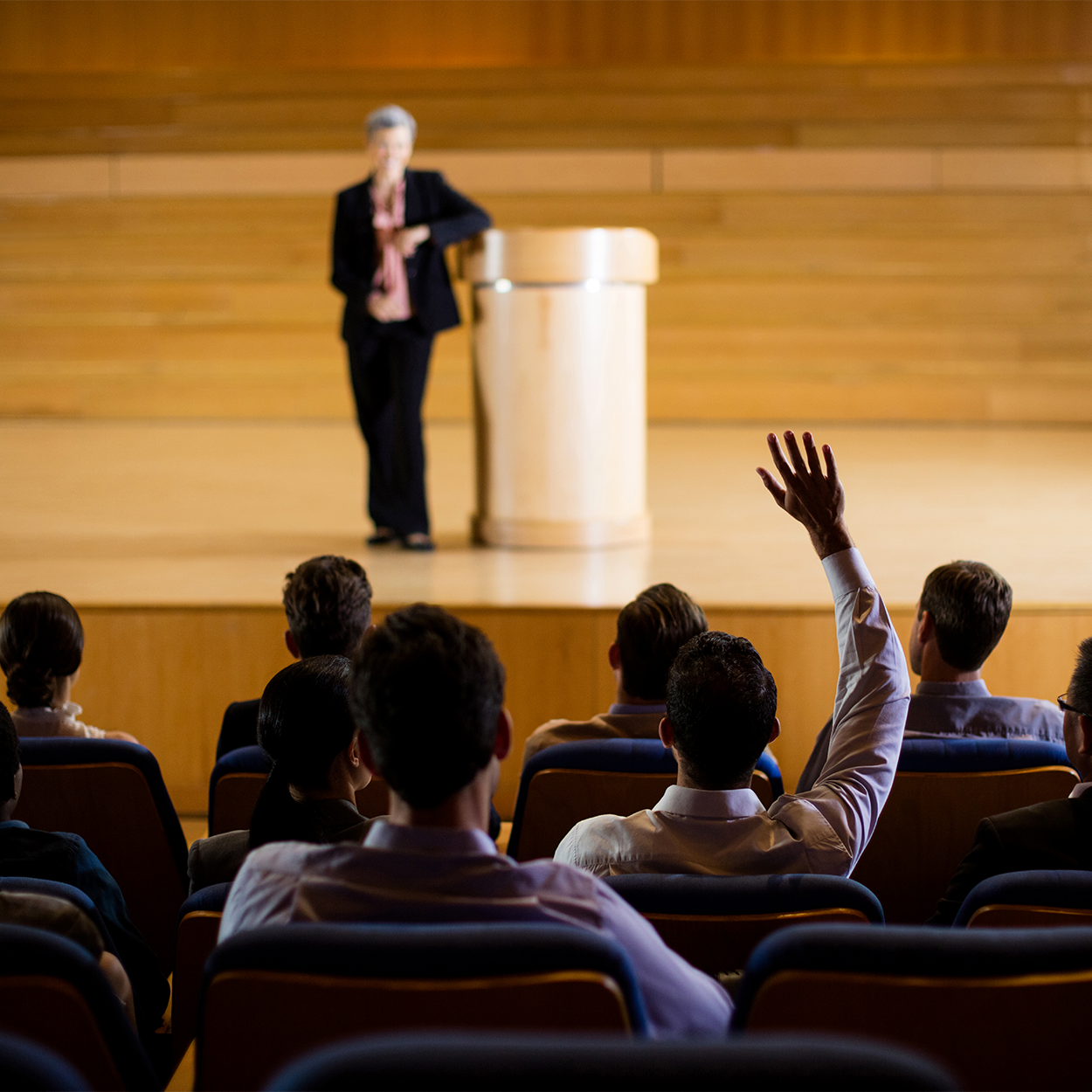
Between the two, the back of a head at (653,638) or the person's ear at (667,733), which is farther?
the back of a head at (653,638)

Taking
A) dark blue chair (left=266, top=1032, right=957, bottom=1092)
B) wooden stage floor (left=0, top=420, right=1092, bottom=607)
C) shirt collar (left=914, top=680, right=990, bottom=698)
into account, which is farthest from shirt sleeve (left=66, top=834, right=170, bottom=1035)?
wooden stage floor (left=0, top=420, right=1092, bottom=607)

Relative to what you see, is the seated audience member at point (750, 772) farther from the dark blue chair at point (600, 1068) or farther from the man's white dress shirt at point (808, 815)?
the dark blue chair at point (600, 1068)

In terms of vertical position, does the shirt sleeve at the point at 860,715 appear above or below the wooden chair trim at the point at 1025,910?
above

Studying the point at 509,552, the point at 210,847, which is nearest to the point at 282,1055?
the point at 210,847

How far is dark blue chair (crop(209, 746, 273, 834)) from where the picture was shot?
2.13m

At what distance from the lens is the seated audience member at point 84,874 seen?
1603 mm

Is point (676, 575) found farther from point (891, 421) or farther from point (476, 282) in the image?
point (891, 421)

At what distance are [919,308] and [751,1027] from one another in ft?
25.1

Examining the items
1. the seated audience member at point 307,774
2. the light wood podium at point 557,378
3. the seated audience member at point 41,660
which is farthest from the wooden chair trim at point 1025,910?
the light wood podium at point 557,378

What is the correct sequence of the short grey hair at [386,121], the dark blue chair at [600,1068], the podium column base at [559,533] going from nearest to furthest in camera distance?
1. the dark blue chair at [600,1068]
2. the short grey hair at [386,121]
3. the podium column base at [559,533]

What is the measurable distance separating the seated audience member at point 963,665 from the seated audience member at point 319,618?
89 centimetres

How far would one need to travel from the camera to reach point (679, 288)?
8.34 meters

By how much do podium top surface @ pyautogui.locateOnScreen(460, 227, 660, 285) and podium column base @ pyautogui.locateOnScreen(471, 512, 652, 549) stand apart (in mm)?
768

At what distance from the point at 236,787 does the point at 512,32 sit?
6597 millimetres
